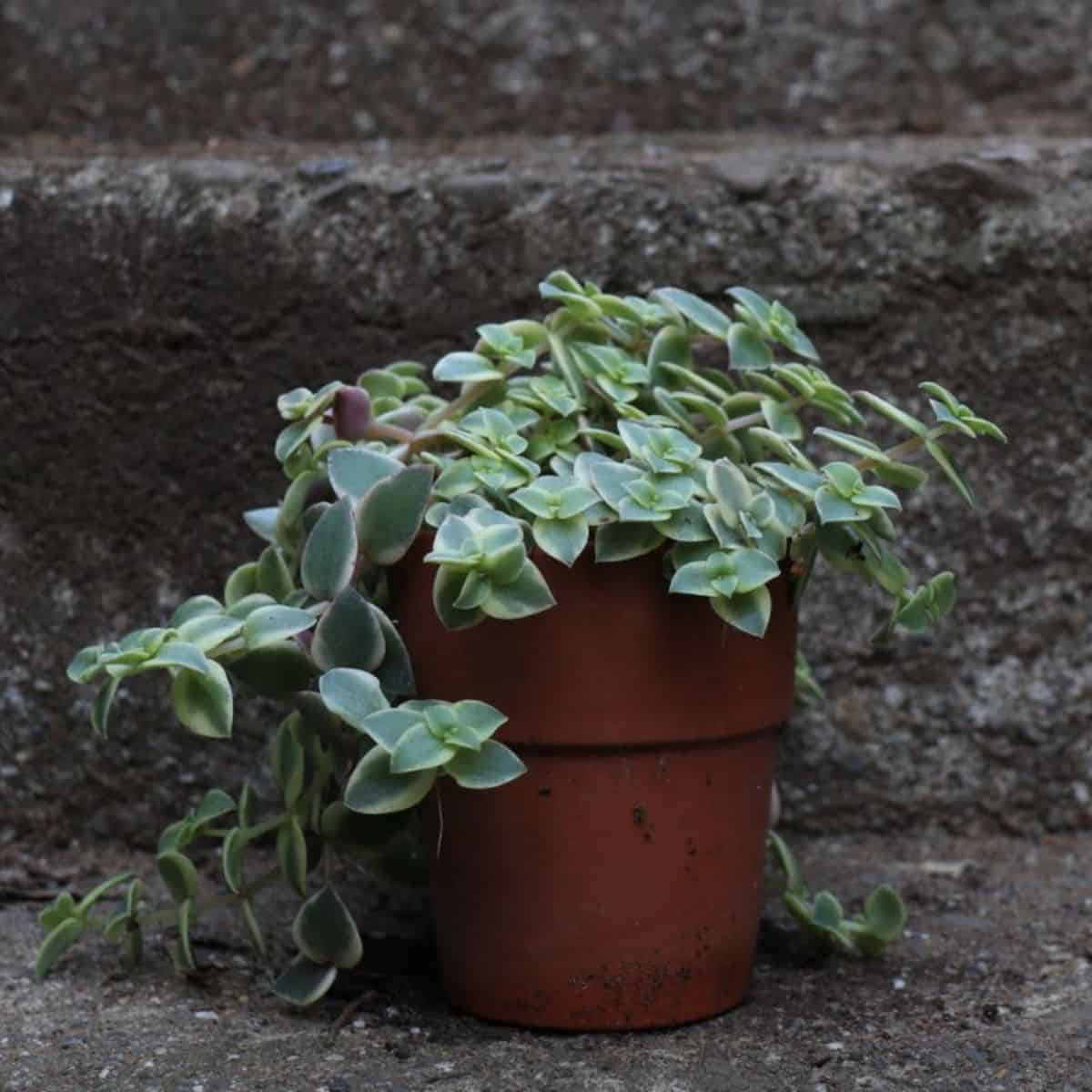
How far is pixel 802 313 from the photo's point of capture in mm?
1507

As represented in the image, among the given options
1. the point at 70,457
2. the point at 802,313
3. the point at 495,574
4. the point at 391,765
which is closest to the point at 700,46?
the point at 802,313

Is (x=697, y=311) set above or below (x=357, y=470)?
above

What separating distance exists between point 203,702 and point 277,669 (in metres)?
0.07

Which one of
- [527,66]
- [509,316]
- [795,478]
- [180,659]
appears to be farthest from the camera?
[527,66]

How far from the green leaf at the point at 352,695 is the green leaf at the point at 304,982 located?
0.24 meters

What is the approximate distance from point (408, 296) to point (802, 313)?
0.39m

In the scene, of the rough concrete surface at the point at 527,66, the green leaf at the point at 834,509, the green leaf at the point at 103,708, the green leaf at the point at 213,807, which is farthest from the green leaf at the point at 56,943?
the rough concrete surface at the point at 527,66

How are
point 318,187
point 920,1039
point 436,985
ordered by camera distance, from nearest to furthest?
1. point 920,1039
2. point 436,985
3. point 318,187

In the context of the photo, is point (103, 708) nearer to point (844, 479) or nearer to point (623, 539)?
point (623, 539)

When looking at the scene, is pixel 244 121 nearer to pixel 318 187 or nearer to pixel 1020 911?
pixel 318 187

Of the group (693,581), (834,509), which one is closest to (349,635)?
(693,581)

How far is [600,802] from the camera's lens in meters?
1.11

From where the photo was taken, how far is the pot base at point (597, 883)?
111 centimetres

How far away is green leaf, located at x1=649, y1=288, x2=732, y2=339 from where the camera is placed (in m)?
1.21
